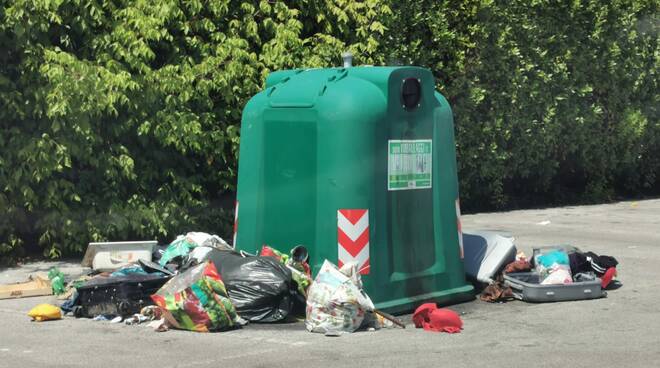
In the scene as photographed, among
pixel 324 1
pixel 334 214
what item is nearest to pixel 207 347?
pixel 334 214

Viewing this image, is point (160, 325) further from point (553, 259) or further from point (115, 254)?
point (553, 259)

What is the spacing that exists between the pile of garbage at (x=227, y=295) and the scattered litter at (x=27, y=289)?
0.66m

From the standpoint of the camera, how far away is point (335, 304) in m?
8.14

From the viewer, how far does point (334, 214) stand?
28.6ft

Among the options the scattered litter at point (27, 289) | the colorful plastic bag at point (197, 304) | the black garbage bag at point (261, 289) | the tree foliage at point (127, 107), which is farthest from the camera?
the tree foliage at point (127, 107)

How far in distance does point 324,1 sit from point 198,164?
8.45 ft

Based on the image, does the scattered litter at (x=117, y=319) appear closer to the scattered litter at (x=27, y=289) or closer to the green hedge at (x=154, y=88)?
the scattered litter at (x=27, y=289)

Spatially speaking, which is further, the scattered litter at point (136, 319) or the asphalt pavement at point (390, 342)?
the scattered litter at point (136, 319)

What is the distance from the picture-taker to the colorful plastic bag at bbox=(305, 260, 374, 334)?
8141 millimetres

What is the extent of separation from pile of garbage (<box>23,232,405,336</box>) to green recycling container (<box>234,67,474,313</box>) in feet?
0.91

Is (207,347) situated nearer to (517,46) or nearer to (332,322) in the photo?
(332,322)

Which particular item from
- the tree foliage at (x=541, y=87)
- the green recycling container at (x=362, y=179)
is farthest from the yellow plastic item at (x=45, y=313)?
the tree foliage at (x=541, y=87)

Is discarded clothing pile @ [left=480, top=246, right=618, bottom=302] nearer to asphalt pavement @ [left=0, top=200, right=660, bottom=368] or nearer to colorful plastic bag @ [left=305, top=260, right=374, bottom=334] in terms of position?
asphalt pavement @ [left=0, top=200, right=660, bottom=368]

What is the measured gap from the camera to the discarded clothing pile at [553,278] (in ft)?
31.6
